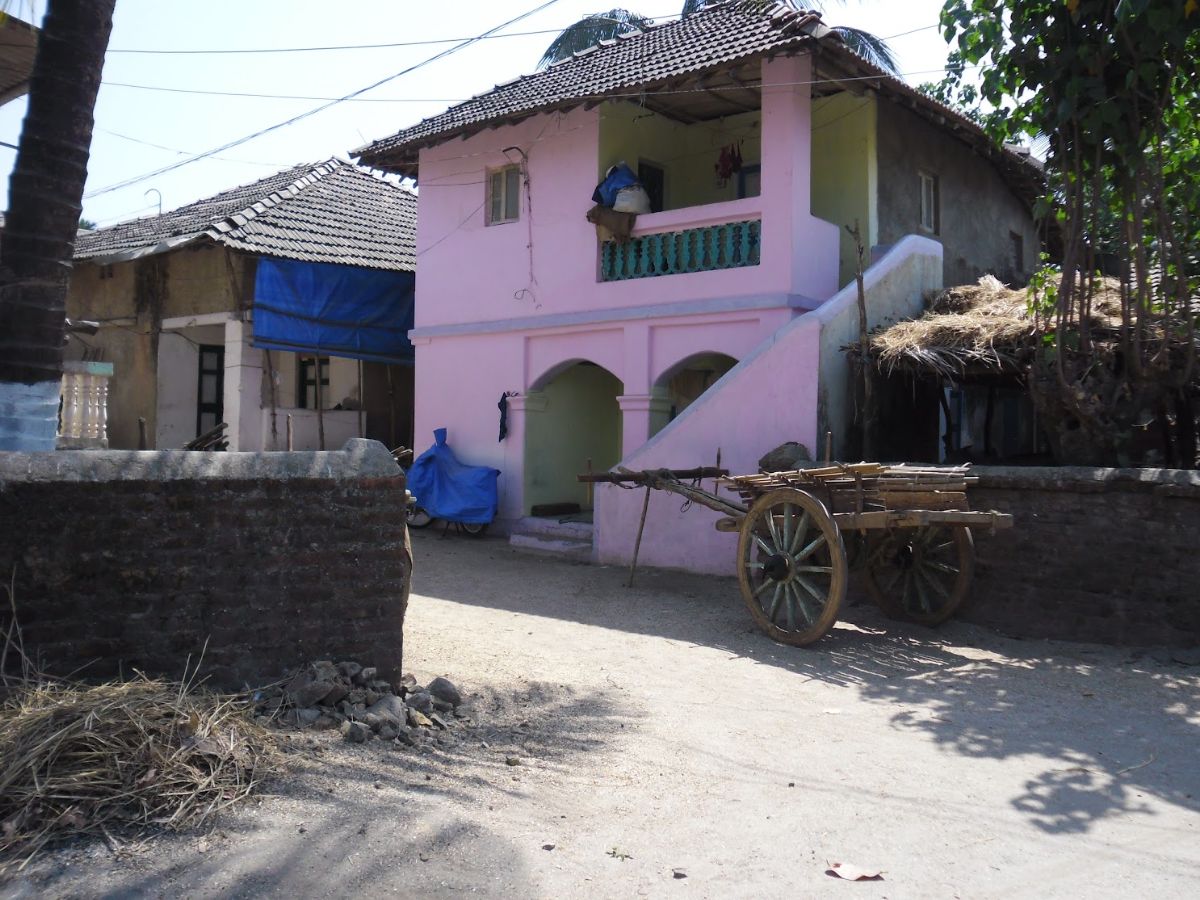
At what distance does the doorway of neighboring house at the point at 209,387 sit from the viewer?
17797 millimetres

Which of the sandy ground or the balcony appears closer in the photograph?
the sandy ground

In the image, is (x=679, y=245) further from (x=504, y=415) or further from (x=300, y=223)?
(x=300, y=223)

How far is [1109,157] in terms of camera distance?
862 cm

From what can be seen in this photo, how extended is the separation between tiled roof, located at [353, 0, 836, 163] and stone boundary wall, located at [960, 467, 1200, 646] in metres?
5.80

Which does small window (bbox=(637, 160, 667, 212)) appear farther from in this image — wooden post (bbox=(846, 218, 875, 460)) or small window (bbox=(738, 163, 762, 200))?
wooden post (bbox=(846, 218, 875, 460))

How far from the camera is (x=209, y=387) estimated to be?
1797 centimetres

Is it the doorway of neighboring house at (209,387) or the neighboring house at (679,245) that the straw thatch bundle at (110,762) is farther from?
the doorway of neighboring house at (209,387)

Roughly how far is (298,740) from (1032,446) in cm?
1651

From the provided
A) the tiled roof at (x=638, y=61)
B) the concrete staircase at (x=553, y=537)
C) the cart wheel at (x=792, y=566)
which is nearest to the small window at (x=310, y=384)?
the tiled roof at (x=638, y=61)

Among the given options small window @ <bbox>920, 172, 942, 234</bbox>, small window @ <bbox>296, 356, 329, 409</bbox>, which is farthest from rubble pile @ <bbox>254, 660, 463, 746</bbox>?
small window @ <bbox>296, 356, 329, 409</bbox>

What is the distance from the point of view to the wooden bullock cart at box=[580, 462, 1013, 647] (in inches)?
284

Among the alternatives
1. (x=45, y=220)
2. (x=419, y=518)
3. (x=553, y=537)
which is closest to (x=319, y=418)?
(x=419, y=518)

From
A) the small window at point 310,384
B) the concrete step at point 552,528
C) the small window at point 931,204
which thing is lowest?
the concrete step at point 552,528

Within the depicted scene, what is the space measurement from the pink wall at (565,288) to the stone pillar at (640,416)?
0.08ft
